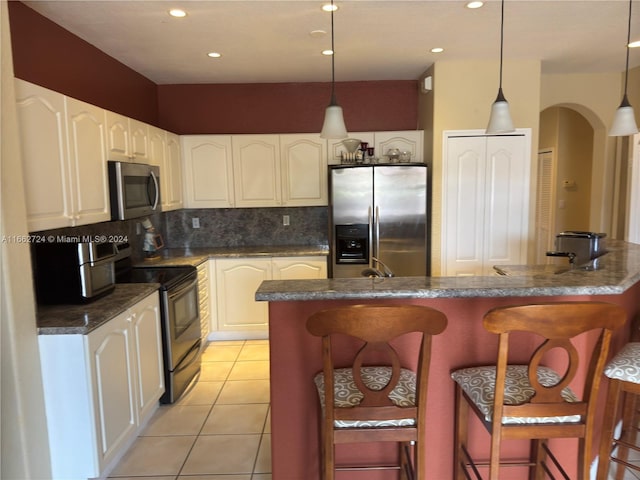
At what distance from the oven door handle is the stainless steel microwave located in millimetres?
590

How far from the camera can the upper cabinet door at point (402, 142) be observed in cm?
433

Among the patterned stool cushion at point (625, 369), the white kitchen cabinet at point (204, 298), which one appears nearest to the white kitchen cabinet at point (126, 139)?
the white kitchen cabinet at point (204, 298)

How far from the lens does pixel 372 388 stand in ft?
5.40

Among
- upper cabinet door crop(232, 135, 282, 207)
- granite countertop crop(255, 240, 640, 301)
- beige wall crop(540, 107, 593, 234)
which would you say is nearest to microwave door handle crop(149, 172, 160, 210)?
upper cabinet door crop(232, 135, 282, 207)

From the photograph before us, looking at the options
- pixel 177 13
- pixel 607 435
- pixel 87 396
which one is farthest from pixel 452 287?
pixel 177 13

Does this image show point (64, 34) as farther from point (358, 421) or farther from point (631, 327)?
point (631, 327)

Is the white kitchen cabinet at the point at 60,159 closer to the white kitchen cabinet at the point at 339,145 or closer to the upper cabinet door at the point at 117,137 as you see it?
the upper cabinet door at the point at 117,137

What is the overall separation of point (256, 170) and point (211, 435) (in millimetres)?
2542

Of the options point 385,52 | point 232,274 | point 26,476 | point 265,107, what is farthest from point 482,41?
point 26,476

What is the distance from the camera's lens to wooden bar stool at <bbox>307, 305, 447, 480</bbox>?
1.40 meters

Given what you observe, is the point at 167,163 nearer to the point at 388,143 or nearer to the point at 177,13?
the point at 177,13

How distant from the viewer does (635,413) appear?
2.40 meters

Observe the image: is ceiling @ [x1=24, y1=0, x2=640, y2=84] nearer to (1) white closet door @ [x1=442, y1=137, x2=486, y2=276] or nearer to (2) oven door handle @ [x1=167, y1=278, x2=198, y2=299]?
(1) white closet door @ [x1=442, y1=137, x2=486, y2=276]

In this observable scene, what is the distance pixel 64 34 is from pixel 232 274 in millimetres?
2307
